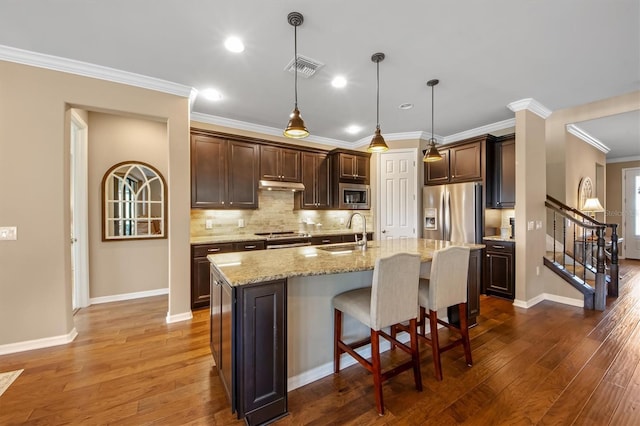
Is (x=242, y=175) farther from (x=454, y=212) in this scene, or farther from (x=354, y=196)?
(x=454, y=212)

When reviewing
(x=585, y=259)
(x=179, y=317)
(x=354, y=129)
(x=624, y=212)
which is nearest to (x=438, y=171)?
(x=354, y=129)

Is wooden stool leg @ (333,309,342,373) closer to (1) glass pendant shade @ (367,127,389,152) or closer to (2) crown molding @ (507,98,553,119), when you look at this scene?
(1) glass pendant shade @ (367,127,389,152)

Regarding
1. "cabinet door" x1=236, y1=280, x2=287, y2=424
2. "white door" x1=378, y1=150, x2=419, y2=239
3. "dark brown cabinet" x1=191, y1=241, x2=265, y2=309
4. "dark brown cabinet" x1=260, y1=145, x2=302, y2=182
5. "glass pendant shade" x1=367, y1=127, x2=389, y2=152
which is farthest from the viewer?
"white door" x1=378, y1=150, x2=419, y2=239

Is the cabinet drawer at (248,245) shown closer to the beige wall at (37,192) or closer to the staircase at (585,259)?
the beige wall at (37,192)

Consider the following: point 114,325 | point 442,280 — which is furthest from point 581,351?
point 114,325

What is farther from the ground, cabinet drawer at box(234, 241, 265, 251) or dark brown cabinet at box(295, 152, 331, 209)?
dark brown cabinet at box(295, 152, 331, 209)

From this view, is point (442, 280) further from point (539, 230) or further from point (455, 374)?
point (539, 230)

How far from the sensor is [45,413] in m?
1.77

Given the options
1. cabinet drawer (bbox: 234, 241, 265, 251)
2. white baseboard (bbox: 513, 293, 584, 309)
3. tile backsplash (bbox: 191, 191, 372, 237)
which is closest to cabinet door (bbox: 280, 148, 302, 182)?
tile backsplash (bbox: 191, 191, 372, 237)

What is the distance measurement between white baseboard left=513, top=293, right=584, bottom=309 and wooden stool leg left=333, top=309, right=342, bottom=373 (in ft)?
9.62

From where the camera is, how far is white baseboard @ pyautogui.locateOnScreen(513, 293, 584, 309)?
367 centimetres

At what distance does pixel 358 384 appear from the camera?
6.76 feet

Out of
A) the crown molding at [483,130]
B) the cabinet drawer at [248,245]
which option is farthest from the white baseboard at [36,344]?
the crown molding at [483,130]

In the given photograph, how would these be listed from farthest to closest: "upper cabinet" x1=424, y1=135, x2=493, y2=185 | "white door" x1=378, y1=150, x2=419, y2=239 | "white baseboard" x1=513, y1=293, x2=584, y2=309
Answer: "white door" x1=378, y1=150, x2=419, y2=239 < "upper cabinet" x1=424, y1=135, x2=493, y2=185 < "white baseboard" x1=513, y1=293, x2=584, y2=309
